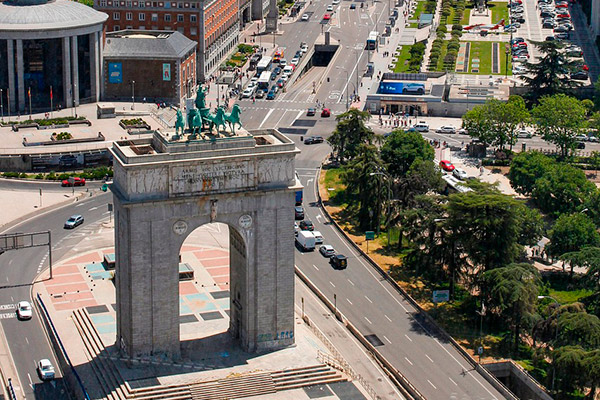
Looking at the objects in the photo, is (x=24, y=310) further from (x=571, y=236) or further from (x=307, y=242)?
(x=571, y=236)

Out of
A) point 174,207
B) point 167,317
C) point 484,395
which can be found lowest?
point 484,395

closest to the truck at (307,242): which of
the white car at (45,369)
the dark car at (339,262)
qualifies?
the dark car at (339,262)

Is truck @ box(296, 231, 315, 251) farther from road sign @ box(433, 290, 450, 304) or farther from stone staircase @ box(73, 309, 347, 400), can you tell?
stone staircase @ box(73, 309, 347, 400)

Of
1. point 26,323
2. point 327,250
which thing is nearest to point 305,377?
point 26,323

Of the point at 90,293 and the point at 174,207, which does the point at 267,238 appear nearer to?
the point at 174,207

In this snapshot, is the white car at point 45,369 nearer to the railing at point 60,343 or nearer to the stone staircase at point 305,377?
the railing at point 60,343

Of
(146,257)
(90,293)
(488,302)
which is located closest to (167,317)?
(146,257)
